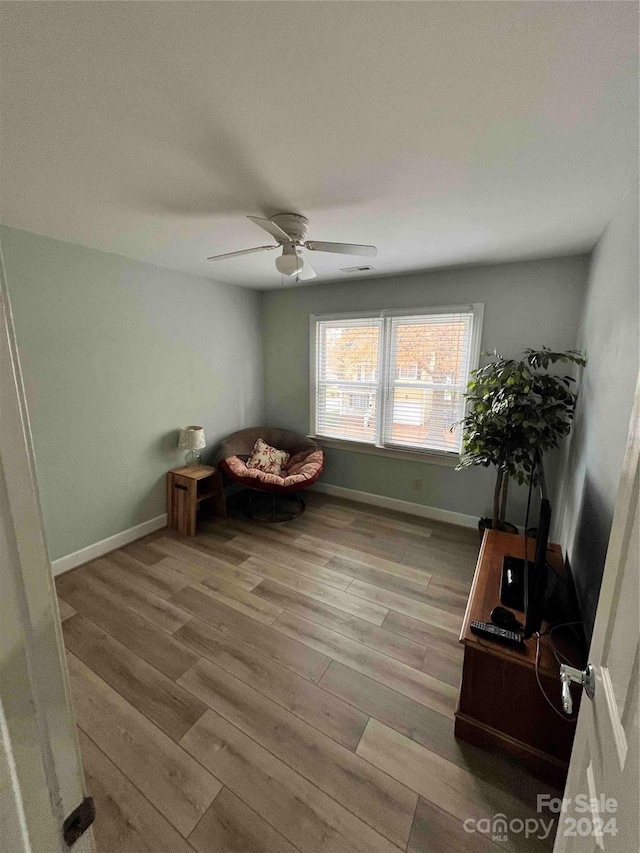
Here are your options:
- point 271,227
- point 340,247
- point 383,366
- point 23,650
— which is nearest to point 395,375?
point 383,366

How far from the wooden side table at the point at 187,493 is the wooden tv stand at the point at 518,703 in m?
2.46

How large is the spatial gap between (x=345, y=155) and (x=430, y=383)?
2.31 metres

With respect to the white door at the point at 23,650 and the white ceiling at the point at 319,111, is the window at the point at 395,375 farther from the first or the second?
the white door at the point at 23,650

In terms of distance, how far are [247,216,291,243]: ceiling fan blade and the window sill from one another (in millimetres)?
2344

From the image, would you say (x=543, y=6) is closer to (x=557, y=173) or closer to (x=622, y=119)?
(x=622, y=119)

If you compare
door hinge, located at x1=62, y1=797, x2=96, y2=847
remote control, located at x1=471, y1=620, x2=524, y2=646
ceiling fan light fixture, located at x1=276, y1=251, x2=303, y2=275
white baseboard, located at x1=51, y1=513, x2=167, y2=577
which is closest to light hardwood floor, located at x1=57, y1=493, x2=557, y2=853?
white baseboard, located at x1=51, y1=513, x2=167, y2=577

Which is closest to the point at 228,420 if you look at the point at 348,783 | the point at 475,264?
the point at 475,264

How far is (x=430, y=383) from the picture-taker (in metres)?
3.33

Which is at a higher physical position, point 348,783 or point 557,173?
point 557,173

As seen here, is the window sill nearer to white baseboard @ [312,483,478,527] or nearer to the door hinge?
white baseboard @ [312,483,478,527]

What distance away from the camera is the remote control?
1.39 metres

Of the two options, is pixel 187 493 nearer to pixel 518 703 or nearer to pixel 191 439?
pixel 191 439

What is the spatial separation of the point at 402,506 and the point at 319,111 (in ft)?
10.8

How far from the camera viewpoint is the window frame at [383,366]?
306cm
